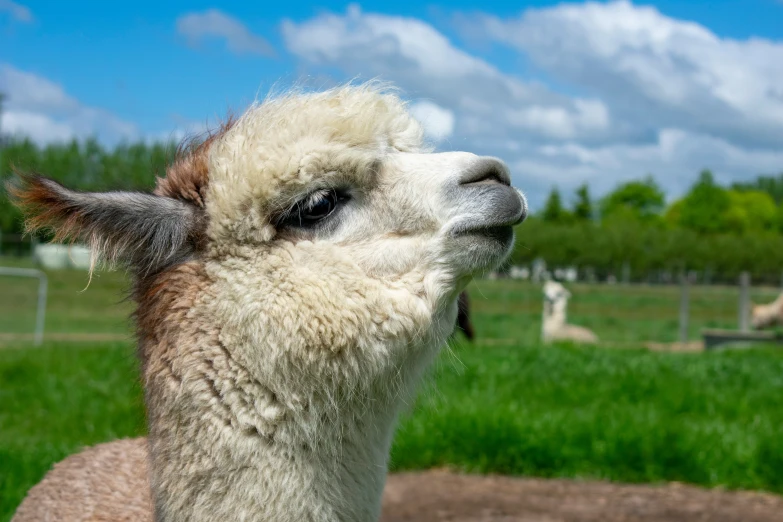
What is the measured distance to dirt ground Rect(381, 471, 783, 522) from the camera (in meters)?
5.48

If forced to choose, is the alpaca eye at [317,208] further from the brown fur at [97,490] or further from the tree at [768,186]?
the tree at [768,186]

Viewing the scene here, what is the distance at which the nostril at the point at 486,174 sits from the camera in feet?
8.68

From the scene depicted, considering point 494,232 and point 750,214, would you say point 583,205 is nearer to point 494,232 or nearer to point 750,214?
point 750,214

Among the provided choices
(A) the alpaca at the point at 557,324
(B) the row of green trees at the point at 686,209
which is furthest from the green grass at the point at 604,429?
(B) the row of green trees at the point at 686,209

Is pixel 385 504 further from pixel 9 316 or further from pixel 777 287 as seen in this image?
pixel 777 287

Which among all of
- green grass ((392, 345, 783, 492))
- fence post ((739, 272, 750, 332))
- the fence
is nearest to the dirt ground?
green grass ((392, 345, 783, 492))

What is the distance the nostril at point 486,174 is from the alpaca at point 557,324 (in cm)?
1570

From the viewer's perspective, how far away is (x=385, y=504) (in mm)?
5754

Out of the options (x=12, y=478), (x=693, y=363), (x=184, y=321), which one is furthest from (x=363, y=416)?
(x=693, y=363)

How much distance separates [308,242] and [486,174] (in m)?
0.65

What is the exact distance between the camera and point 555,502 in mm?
5789

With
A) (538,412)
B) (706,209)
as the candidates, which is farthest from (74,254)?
(706,209)

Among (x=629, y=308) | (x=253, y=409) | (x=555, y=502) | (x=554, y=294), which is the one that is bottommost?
(x=555, y=502)

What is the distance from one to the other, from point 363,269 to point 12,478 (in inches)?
159
